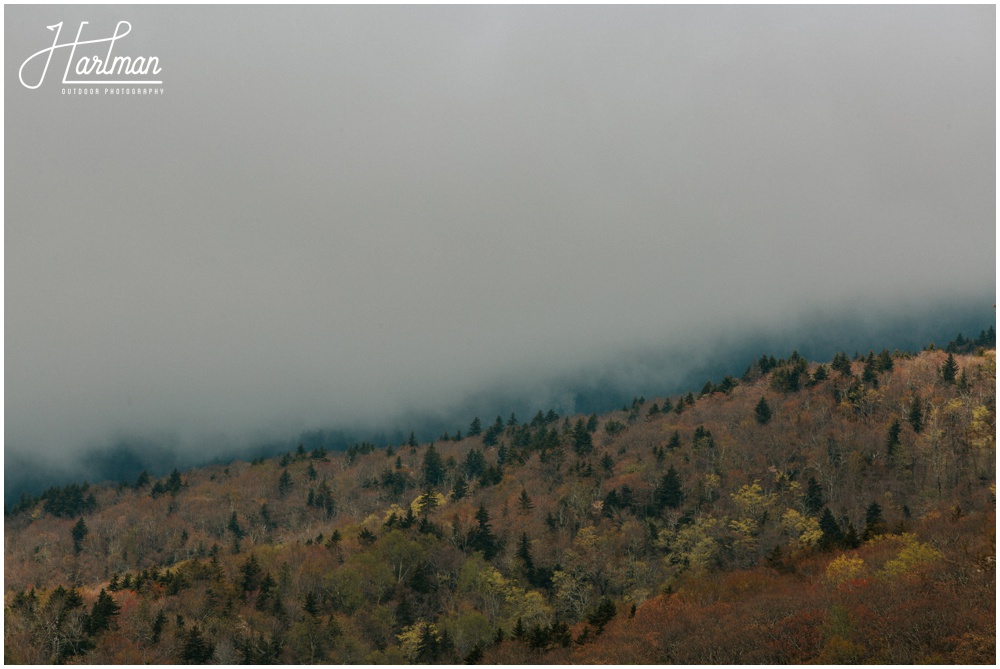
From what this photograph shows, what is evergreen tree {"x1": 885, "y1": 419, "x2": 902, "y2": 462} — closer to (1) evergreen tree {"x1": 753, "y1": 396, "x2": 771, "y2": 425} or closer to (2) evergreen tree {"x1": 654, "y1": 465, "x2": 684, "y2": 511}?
(1) evergreen tree {"x1": 753, "y1": 396, "x2": 771, "y2": 425}

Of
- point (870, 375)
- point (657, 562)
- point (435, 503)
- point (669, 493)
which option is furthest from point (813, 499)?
point (435, 503)

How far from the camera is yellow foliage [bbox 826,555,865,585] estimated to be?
67.1 m

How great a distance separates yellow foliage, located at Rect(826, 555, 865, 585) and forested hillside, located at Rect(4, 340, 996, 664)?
33 cm

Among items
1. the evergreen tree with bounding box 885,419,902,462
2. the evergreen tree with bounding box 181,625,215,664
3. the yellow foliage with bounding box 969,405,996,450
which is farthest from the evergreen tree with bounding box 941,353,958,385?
the evergreen tree with bounding box 181,625,215,664

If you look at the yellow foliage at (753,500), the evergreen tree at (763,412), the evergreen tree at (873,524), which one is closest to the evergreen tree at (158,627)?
the yellow foliage at (753,500)

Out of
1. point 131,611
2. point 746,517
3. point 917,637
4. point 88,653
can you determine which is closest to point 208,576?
point 131,611

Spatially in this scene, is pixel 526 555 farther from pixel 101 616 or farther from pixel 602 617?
pixel 101 616

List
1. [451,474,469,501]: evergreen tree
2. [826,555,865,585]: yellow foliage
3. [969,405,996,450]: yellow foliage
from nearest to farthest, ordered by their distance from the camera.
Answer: [969,405,996,450]: yellow foliage < [826,555,865,585]: yellow foliage < [451,474,469,501]: evergreen tree

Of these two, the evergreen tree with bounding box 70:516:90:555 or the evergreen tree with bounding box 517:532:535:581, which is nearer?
the evergreen tree with bounding box 517:532:535:581

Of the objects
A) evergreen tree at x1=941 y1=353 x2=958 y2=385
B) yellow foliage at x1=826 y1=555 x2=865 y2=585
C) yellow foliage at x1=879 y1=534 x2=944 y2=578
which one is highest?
evergreen tree at x1=941 y1=353 x2=958 y2=385

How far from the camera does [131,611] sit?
10294 cm

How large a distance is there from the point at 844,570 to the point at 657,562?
47.6 meters

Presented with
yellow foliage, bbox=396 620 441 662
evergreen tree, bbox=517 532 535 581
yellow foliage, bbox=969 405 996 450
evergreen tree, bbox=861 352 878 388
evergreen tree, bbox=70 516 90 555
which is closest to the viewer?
yellow foliage, bbox=969 405 996 450

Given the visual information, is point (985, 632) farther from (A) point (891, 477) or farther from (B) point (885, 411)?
(B) point (885, 411)
